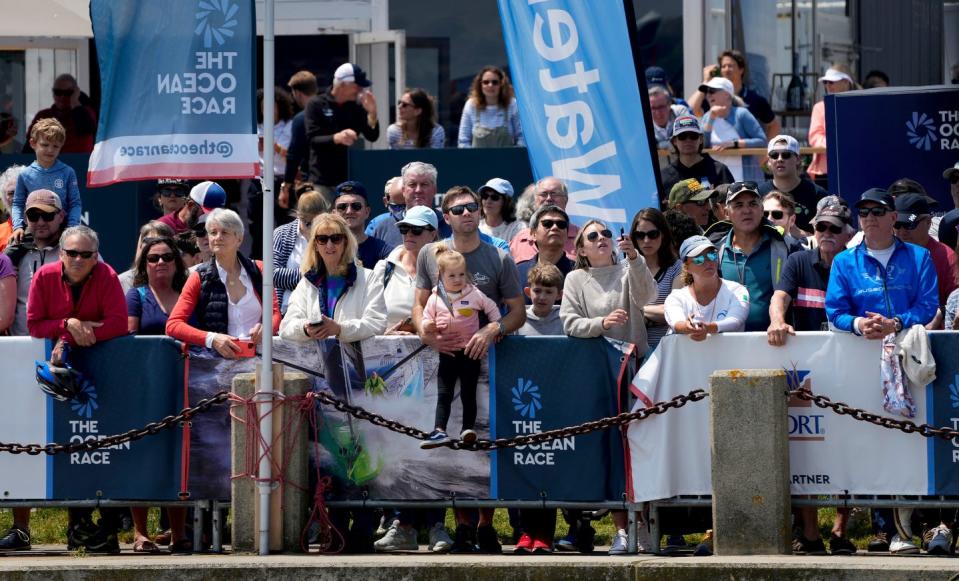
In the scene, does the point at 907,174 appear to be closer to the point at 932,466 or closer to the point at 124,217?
the point at 932,466

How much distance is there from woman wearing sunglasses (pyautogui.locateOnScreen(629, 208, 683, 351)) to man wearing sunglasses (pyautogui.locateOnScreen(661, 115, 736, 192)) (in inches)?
114

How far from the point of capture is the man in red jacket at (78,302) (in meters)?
11.3

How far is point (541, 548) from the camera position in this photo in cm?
1105

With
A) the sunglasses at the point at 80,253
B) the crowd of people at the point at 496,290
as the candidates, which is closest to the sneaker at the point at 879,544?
the crowd of people at the point at 496,290

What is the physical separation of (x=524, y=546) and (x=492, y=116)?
715cm

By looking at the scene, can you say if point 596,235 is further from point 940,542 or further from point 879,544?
point 940,542

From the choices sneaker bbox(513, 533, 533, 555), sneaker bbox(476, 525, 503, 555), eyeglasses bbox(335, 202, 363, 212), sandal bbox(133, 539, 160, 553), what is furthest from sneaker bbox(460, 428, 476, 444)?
eyeglasses bbox(335, 202, 363, 212)

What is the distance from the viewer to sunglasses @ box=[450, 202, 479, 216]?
1166cm

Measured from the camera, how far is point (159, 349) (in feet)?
37.2

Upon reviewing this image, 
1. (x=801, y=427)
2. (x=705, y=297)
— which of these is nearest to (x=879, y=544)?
(x=801, y=427)

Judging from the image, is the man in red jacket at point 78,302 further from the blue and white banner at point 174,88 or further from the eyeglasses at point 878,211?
the eyeglasses at point 878,211

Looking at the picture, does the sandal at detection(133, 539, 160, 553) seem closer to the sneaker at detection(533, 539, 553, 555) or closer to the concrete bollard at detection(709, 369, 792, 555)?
the sneaker at detection(533, 539, 553, 555)

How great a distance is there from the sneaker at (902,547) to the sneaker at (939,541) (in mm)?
88

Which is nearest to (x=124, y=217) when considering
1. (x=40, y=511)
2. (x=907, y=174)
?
(x=40, y=511)
